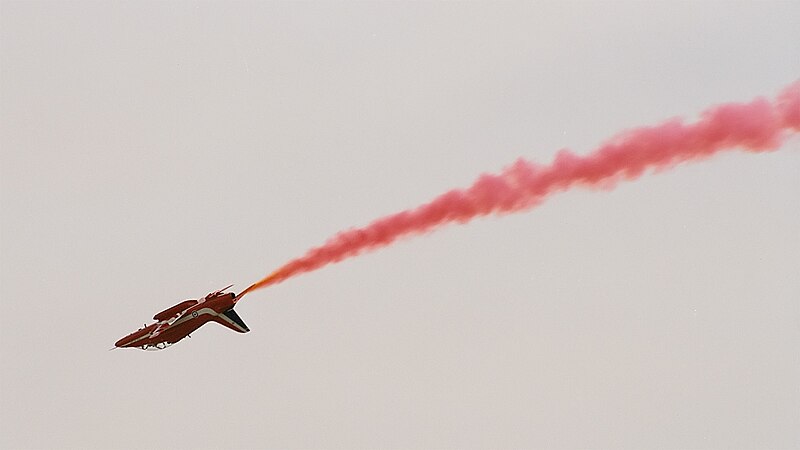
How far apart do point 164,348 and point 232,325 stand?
3.37 metres

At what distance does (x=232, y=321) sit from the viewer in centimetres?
8375

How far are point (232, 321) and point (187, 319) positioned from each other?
220 centimetres

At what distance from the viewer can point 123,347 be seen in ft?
278

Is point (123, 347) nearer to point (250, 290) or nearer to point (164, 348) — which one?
point (164, 348)

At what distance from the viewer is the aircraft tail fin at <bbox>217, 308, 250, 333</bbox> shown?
83250mm

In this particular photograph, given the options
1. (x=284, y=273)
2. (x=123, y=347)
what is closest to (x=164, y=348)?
(x=123, y=347)

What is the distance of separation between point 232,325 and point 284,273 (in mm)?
4915

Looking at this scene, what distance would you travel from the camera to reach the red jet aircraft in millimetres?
82562

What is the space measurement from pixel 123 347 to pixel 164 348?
2353mm

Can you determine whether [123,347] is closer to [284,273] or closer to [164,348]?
[164,348]

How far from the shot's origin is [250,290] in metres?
80.2

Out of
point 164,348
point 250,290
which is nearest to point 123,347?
point 164,348

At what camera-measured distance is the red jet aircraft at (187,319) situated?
82.6 m

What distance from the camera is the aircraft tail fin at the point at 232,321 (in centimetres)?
8325
